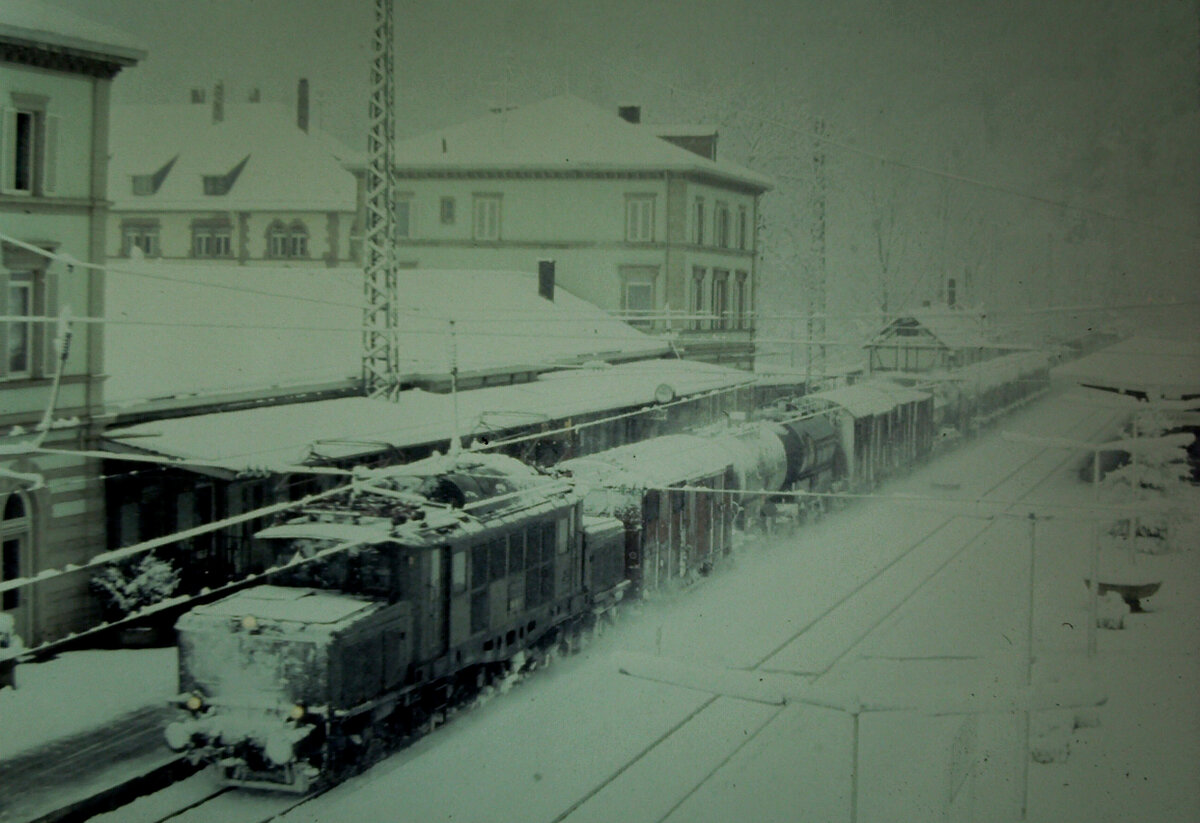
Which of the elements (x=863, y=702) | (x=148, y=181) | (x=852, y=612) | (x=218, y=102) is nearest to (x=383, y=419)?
(x=148, y=181)

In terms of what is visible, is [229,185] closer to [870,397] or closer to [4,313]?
[4,313]

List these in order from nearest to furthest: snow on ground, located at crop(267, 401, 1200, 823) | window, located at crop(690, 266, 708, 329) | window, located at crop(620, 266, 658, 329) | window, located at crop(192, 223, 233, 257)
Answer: window, located at crop(192, 223, 233, 257) < snow on ground, located at crop(267, 401, 1200, 823) < window, located at crop(620, 266, 658, 329) < window, located at crop(690, 266, 708, 329)

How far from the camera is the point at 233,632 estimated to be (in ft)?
22.4

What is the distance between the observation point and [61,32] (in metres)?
6.37

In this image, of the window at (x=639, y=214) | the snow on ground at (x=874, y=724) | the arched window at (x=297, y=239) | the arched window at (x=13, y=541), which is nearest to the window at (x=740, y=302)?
the window at (x=639, y=214)

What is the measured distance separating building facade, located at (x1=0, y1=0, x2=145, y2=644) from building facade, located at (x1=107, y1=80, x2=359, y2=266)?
0.91ft

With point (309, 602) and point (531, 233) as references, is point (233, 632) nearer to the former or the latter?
point (309, 602)

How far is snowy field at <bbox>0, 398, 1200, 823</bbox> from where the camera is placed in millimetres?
7195

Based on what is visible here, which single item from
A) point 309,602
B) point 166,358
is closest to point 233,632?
point 309,602

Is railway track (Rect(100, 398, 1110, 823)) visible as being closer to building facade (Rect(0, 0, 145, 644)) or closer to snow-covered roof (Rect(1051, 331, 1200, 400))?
snow-covered roof (Rect(1051, 331, 1200, 400))

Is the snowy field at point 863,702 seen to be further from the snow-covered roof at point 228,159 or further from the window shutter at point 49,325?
the snow-covered roof at point 228,159

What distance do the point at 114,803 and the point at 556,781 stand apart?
2551mm

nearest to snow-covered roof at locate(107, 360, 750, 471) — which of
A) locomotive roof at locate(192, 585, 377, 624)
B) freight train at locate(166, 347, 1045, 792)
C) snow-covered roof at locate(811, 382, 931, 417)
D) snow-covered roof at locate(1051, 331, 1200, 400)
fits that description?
freight train at locate(166, 347, 1045, 792)

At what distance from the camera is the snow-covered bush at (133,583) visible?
21.5 feet
